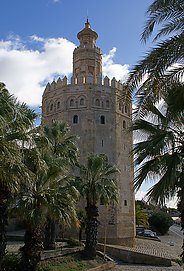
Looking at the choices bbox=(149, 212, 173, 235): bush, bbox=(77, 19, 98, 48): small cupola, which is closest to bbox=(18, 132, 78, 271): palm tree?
bbox=(77, 19, 98, 48): small cupola

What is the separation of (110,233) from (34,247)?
15.7 metres

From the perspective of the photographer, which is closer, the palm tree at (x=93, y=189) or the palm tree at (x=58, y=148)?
the palm tree at (x=58, y=148)

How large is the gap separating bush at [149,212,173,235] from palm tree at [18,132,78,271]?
34148 millimetres

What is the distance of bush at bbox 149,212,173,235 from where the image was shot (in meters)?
44.7

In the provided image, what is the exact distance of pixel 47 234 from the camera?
1866cm

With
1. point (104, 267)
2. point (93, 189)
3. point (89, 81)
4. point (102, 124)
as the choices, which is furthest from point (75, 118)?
point (104, 267)

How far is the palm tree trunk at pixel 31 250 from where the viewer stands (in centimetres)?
1263

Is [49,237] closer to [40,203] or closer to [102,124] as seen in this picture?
[40,203]

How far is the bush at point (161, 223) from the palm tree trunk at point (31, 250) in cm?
3449

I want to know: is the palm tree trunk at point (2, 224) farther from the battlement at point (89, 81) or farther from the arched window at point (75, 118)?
the battlement at point (89, 81)

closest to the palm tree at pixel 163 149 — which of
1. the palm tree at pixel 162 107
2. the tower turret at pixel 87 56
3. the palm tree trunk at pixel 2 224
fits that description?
the palm tree at pixel 162 107

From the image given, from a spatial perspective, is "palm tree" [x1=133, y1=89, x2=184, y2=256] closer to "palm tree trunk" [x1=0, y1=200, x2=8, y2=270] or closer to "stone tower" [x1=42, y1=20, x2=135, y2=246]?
"palm tree trunk" [x1=0, y1=200, x2=8, y2=270]

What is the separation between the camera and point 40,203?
1246 centimetres

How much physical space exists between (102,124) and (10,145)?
21.7 metres
